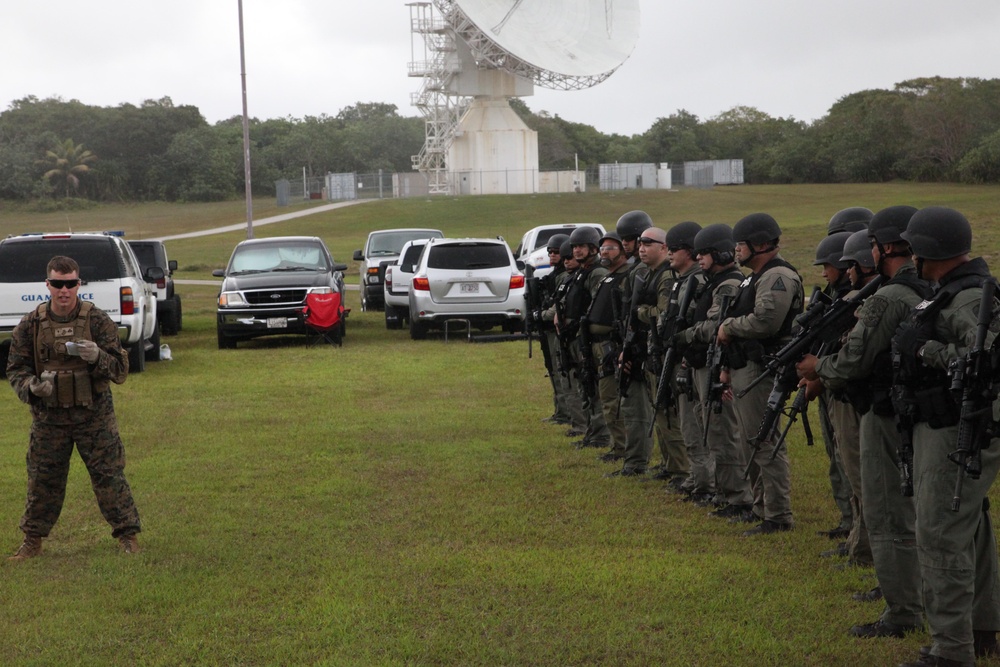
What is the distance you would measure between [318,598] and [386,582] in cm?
45

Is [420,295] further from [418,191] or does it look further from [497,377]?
[418,191]

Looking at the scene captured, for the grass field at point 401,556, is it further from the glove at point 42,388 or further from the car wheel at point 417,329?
the car wheel at point 417,329

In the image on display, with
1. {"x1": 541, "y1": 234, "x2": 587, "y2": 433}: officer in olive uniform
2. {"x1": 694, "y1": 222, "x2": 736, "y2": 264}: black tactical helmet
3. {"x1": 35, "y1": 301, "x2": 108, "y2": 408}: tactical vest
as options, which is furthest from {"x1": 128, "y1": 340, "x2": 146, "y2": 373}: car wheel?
{"x1": 694, "y1": 222, "x2": 736, "y2": 264}: black tactical helmet

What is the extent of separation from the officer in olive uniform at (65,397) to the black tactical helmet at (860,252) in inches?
166

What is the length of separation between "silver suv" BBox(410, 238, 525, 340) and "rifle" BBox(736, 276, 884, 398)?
14161mm

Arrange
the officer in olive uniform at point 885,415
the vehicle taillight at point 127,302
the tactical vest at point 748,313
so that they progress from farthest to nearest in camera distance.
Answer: the vehicle taillight at point 127,302, the tactical vest at point 748,313, the officer in olive uniform at point 885,415

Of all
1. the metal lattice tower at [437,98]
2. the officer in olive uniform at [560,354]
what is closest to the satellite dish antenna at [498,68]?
the metal lattice tower at [437,98]

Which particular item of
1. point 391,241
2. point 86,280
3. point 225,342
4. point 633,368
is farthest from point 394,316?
point 633,368

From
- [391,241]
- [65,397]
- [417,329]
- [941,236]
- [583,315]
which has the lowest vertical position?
[417,329]

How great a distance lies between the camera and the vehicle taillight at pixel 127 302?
52.8ft

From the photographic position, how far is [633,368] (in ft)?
31.7

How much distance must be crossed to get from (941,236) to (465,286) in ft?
51.3

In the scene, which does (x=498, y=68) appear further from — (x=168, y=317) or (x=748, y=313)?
(x=748, y=313)

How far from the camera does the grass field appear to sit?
583cm
